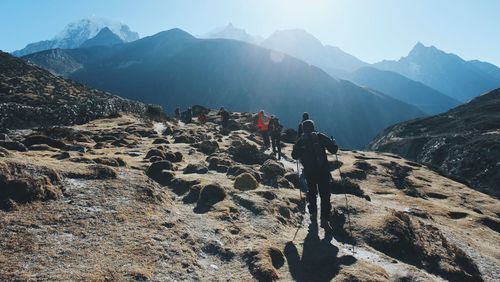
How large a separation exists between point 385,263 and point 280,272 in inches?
163

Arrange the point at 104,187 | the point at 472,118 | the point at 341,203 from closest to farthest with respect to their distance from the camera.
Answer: the point at 104,187
the point at 341,203
the point at 472,118

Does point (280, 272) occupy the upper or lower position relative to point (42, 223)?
lower

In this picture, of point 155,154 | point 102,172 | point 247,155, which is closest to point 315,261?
point 102,172

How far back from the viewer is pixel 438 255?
1552cm

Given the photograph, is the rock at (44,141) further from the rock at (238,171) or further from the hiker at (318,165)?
the hiker at (318,165)

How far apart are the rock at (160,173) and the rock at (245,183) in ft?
11.5

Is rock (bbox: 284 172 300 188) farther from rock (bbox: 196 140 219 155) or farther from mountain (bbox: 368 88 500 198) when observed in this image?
mountain (bbox: 368 88 500 198)

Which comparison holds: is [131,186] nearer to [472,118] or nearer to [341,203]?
[341,203]

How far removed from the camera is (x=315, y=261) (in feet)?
42.2

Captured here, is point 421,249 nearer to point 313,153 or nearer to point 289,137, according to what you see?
point 313,153

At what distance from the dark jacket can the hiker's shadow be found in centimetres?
297

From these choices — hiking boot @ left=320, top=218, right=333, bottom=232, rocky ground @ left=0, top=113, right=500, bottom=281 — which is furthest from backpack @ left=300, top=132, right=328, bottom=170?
rocky ground @ left=0, top=113, right=500, bottom=281

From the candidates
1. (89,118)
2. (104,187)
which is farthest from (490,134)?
(104,187)

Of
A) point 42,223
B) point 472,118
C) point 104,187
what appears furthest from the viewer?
point 472,118
